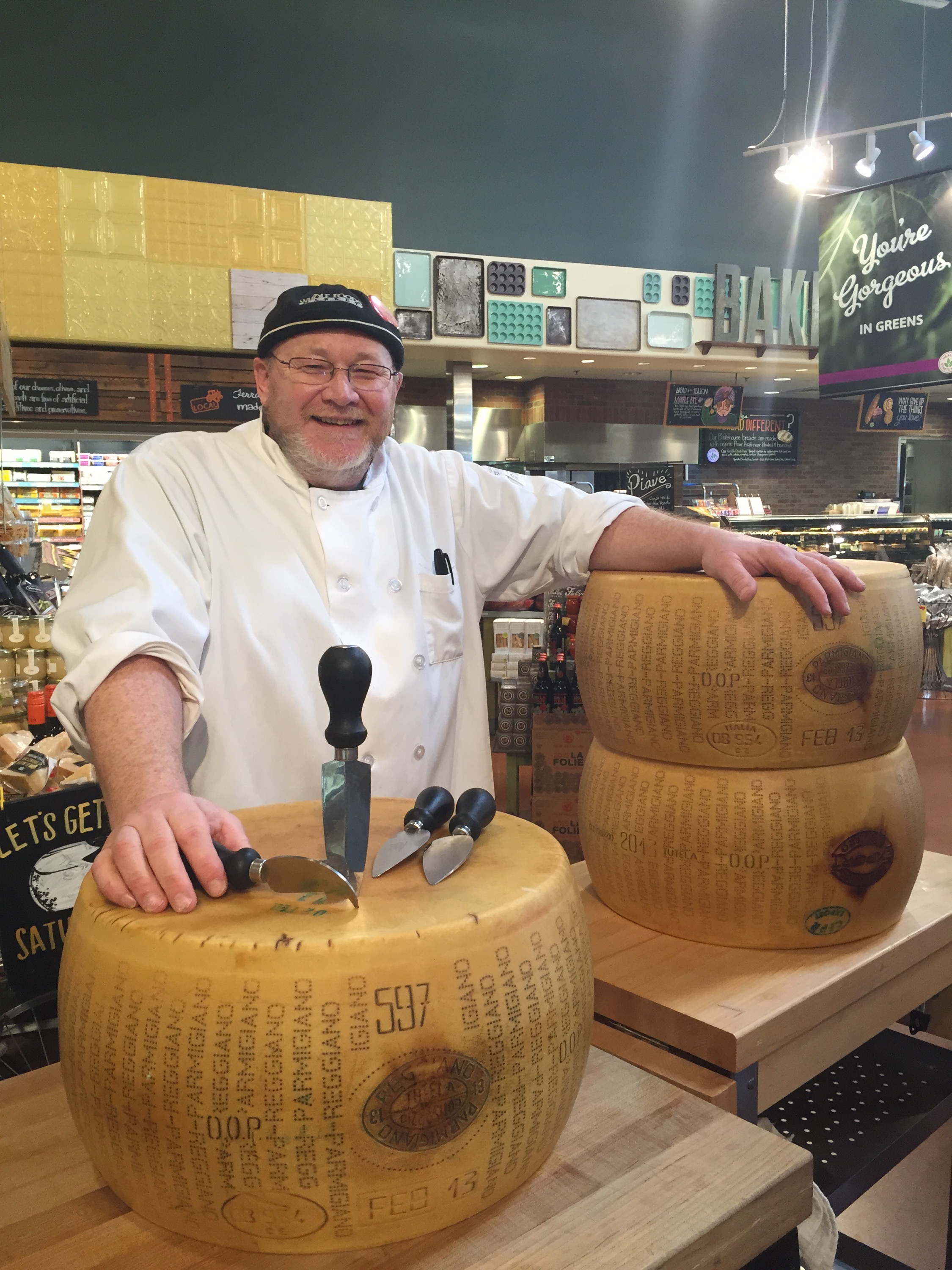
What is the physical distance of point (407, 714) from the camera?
1.47 m

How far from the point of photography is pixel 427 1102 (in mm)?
618

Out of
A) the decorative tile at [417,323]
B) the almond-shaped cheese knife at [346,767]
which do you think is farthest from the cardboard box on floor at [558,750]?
the decorative tile at [417,323]

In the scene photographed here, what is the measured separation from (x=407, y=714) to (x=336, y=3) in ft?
28.0

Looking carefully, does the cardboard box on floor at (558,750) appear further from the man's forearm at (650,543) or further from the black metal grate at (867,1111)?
the man's forearm at (650,543)

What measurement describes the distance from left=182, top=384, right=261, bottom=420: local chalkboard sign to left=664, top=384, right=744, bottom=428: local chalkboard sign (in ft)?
17.8

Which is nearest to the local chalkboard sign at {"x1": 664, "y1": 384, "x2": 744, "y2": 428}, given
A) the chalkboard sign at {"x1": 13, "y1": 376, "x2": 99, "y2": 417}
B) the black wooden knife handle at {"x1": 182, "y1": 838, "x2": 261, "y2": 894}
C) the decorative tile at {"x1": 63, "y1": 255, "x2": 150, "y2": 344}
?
the decorative tile at {"x1": 63, "y1": 255, "x2": 150, "y2": 344}

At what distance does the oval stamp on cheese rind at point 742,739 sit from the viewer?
1194 mm

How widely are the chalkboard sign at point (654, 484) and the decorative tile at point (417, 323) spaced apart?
3719mm

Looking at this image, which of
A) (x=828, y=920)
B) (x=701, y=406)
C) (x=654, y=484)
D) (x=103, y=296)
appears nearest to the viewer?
(x=828, y=920)

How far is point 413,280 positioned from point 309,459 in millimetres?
7115

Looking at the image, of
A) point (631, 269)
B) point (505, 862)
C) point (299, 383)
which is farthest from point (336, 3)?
point (505, 862)

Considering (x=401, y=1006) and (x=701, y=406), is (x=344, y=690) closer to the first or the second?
(x=401, y=1006)

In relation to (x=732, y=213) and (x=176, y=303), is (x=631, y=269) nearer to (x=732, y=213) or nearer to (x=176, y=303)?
(x=732, y=213)

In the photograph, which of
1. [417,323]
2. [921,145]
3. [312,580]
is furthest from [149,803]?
[921,145]
